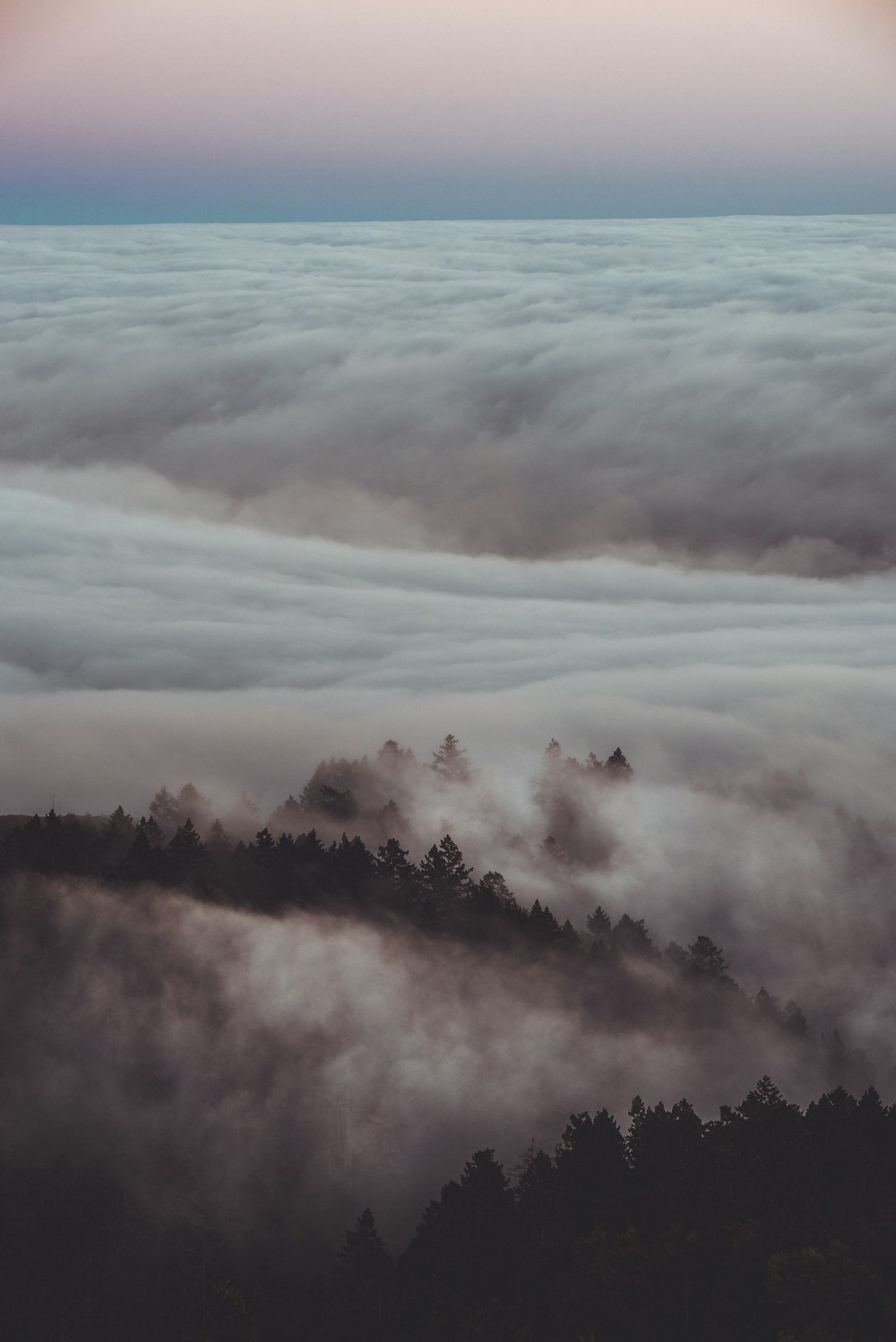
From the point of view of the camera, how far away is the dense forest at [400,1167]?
33.7 meters

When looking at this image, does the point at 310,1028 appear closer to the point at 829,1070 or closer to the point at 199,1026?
the point at 199,1026

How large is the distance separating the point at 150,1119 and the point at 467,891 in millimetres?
24810

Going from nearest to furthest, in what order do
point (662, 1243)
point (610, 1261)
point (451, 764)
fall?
point (610, 1261), point (662, 1243), point (451, 764)

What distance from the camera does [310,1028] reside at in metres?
67.3

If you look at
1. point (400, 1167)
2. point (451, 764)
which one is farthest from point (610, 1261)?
point (451, 764)

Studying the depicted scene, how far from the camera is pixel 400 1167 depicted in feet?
184

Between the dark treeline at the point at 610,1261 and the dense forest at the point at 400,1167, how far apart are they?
8 cm

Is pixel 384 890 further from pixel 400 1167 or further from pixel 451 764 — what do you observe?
pixel 451 764

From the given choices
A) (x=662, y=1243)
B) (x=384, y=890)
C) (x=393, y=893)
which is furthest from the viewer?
(x=384, y=890)

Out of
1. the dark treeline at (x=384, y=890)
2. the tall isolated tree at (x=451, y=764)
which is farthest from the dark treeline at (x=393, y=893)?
the tall isolated tree at (x=451, y=764)

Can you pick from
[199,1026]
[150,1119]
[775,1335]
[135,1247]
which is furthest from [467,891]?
[775,1335]

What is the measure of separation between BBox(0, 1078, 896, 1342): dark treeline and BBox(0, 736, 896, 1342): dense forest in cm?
8

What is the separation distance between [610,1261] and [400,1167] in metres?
23.3

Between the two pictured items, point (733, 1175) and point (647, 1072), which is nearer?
point (733, 1175)
